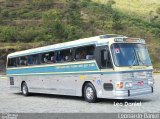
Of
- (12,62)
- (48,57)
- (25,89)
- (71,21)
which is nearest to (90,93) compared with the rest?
(48,57)

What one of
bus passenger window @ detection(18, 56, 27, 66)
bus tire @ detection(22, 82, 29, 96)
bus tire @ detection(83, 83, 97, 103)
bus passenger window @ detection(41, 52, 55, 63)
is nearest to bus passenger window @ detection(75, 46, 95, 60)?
bus tire @ detection(83, 83, 97, 103)

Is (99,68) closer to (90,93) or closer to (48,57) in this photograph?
(90,93)

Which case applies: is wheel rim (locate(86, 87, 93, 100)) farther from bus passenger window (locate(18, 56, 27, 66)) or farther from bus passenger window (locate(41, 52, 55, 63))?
bus passenger window (locate(18, 56, 27, 66))

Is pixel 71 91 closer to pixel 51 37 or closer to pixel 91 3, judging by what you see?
pixel 51 37

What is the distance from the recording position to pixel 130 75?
55.1 ft

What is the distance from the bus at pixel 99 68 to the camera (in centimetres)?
1678

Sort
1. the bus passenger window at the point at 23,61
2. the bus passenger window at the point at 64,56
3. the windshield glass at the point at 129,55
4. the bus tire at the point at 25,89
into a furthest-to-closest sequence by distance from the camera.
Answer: the bus passenger window at the point at 23,61, the bus tire at the point at 25,89, the bus passenger window at the point at 64,56, the windshield glass at the point at 129,55

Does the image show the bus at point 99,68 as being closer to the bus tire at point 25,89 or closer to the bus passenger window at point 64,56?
the bus passenger window at point 64,56

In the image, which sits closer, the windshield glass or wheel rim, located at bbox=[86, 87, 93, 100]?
the windshield glass

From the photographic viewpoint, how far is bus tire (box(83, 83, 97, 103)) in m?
17.9

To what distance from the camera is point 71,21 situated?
78.1m

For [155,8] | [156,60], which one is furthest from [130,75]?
[155,8]

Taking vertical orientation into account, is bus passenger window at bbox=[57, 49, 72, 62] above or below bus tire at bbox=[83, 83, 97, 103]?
above

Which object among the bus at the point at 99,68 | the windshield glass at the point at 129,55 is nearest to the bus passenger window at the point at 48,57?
the bus at the point at 99,68
